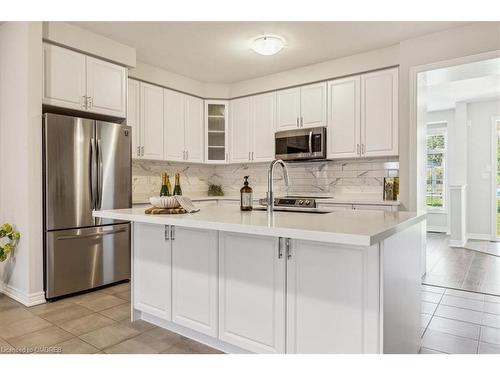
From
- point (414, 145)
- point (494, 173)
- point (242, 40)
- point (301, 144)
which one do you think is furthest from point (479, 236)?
point (242, 40)

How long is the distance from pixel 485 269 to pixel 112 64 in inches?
196

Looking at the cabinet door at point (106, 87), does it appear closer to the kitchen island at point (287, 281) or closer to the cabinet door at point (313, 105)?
the kitchen island at point (287, 281)

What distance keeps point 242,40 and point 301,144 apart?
4.84ft

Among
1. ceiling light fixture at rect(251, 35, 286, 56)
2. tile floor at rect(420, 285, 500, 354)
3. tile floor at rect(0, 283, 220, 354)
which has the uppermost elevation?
ceiling light fixture at rect(251, 35, 286, 56)

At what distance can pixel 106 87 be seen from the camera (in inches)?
140

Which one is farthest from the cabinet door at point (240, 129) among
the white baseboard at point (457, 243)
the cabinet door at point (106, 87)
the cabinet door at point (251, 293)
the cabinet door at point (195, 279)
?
the white baseboard at point (457, 243)

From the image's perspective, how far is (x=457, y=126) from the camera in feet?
21.5

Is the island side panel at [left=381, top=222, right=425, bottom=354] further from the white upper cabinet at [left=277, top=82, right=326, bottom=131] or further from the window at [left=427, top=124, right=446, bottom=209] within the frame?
the window at [left=427, top=124, right=446, bottom=209]

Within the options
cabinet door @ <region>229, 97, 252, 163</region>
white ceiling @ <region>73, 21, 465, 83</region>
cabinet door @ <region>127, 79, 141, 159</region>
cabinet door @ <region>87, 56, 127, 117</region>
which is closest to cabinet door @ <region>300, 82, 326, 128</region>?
white ceiling @ <region>73, 21, 465, 83</region>

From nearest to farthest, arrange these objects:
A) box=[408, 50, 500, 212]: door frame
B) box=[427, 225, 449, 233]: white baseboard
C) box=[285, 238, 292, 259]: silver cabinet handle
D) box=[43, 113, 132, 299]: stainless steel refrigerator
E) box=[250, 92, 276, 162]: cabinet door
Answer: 1. box=[285, 238, 292, 259]: silver cabinet handle
2. box=[43, 113, 132, 299]: stainless steel refrigerator
3. box=[408, 50, 500, 212]: door frame
4. box=[250, 92, 276, 162]: cabinet door
5. box=[427, 225, 449, 233]: white baseboard

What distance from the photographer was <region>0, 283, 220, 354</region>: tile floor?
2.16 m

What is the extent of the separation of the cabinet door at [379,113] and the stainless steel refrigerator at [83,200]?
2687 millimetres

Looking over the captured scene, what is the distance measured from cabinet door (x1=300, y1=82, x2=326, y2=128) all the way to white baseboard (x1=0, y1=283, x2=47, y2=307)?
3.43 m

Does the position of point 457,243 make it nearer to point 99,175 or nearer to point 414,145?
point 414,145
